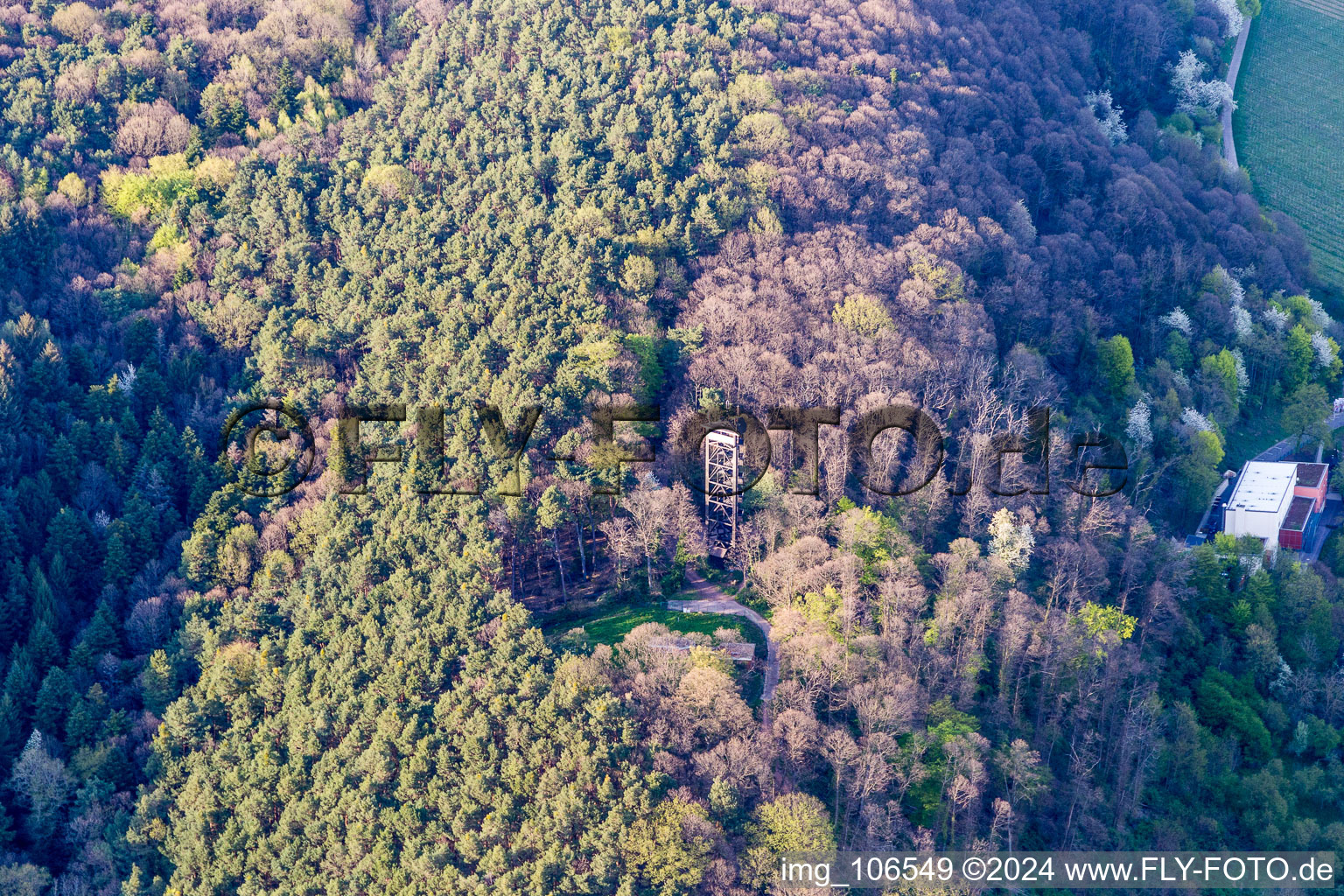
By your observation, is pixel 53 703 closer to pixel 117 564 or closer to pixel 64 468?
pixel 117 564

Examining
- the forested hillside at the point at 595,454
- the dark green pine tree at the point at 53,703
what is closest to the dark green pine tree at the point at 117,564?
the forested hillside at the point at 595,454

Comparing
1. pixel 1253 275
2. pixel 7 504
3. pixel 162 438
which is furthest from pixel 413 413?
pixel 1253 275

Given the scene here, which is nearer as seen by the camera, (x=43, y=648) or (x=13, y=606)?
(x=43, y=648)

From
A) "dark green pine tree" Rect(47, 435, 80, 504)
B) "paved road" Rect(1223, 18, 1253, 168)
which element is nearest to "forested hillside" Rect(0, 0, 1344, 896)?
"dark green pine tree" Rect(47, 435, 80, 504)

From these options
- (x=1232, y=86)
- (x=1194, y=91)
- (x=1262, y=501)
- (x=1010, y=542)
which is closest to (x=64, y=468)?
(x=1010, y=542)

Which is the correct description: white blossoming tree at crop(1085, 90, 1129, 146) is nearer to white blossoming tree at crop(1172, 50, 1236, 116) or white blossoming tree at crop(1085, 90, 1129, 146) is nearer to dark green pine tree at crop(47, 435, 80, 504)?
white blossoming tree at crop(1172, 50, 1236, 116)

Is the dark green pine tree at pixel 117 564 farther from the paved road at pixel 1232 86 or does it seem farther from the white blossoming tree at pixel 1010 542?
the paved road at pixel 1232 86
